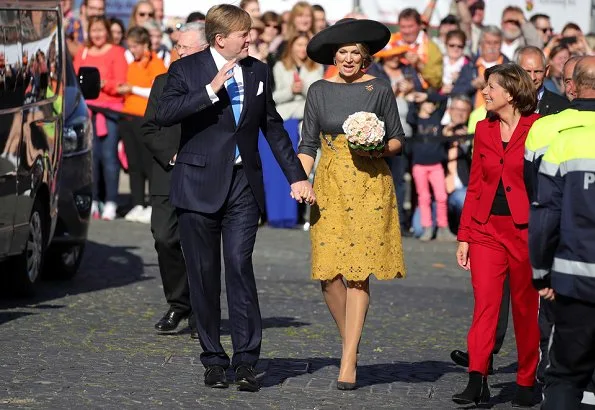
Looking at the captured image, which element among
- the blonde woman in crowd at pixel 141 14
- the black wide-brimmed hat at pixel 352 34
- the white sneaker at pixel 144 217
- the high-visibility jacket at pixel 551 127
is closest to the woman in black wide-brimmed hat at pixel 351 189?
the black wide-brimmed hat at pixel 352 34

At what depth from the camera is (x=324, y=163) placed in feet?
29.6

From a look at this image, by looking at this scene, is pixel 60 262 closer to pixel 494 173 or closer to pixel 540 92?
pixel 540 92

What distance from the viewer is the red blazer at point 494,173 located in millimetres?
8578

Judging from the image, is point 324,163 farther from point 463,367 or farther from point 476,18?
point 476,18

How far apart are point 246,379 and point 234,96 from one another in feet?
4.90

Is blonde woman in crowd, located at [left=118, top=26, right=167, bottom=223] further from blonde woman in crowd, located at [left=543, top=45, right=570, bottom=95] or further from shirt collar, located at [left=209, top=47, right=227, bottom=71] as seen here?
shirt collar, located at [left=209, top=47, right=227, bottom=71]

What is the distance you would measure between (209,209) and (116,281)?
489 centimetres

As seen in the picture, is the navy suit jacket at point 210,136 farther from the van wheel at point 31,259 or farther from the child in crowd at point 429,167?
the child in crowd at point 429,167

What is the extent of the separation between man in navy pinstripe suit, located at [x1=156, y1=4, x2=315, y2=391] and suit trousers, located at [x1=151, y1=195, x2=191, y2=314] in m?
1.89

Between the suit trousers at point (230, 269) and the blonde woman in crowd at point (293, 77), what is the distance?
9.15 metres

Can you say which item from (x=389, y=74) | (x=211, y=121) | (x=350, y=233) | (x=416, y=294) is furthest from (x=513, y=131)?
(x=389, y=74)

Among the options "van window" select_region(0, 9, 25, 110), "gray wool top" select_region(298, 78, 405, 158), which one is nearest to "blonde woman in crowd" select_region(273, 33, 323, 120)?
"van window" select_region(0, 9, 25, 110)

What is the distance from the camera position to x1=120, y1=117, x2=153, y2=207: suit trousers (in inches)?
726

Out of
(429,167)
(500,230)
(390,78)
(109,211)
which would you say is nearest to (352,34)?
(500,230)
